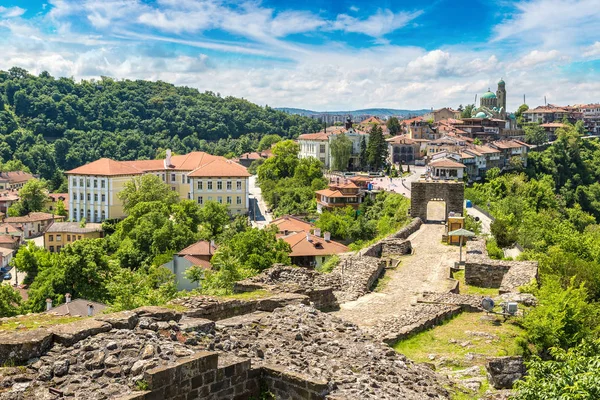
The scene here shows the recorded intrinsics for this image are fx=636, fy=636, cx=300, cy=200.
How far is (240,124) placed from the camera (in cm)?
15862

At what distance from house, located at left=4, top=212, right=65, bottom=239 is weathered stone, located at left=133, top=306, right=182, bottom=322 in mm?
73423

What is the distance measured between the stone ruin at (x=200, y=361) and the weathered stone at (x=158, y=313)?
19 millimetres

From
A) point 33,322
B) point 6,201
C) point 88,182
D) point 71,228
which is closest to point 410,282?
point 33,322

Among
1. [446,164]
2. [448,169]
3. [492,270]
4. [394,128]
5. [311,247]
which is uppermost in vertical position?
[394,128]

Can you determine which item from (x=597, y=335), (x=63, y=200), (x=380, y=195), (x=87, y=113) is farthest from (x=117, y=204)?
(x=87, y=113)

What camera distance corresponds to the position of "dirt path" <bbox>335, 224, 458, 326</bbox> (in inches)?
591

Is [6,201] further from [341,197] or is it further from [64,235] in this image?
[341,197]

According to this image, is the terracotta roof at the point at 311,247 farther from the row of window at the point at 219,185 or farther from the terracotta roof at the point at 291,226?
the row of window at the point at 219,185

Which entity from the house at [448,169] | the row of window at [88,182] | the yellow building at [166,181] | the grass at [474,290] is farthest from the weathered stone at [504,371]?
the row of window at [88,182]

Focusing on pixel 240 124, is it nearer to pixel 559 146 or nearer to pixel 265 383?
pixel 559 146

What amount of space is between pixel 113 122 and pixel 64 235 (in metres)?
79.7

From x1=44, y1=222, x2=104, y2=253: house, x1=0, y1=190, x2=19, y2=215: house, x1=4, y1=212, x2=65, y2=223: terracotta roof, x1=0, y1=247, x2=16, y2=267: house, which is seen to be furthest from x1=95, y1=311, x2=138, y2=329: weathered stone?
x1=0, y1=190, x2=19, y2=215: house

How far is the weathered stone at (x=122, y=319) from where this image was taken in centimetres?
785

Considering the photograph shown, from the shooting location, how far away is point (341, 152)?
87.9 metres
